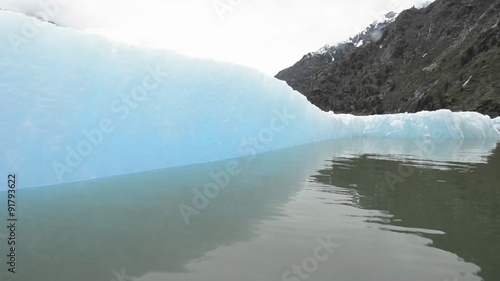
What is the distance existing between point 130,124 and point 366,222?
6442 millimetres

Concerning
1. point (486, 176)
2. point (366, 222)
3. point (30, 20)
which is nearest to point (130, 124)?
point (30, 20)

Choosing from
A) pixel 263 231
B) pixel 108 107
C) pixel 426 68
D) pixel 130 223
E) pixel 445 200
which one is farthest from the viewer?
pixel 426 68

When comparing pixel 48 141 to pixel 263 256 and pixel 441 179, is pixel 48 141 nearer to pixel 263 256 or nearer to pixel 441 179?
pixel 263 256

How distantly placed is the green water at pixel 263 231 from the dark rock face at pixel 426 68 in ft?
191

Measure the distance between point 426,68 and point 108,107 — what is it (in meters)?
105

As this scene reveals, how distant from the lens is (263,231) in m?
4.18

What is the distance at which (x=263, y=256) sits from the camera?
343cm

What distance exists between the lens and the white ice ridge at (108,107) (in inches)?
269

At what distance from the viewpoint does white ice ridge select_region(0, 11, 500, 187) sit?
22.4 ft

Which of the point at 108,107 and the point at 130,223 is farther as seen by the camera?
the point at 108,107

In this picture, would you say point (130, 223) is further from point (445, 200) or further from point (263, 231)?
point (445, 200)

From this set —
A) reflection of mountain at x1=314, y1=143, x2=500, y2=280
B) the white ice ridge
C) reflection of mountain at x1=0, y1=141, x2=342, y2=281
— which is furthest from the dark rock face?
reflection of mountain at x1=0, y1=141, x2=342, y2=281

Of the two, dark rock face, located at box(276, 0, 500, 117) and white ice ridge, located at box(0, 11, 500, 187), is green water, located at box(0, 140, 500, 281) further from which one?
dark rock face, located at box(276, 0, 500, 117)

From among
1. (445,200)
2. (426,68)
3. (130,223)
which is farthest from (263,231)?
(426,68)
